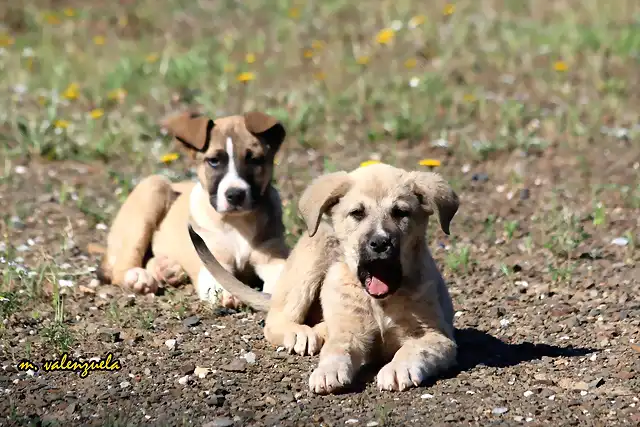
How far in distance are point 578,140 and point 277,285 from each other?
4183 mm

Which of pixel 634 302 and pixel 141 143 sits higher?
pixel 634 302

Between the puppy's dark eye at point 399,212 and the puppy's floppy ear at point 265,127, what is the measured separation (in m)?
1.87

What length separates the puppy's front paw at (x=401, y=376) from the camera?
4.76m

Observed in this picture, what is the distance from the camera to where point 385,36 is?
10.9 m

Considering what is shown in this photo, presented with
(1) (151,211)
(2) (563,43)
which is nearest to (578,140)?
(2) (563,43)

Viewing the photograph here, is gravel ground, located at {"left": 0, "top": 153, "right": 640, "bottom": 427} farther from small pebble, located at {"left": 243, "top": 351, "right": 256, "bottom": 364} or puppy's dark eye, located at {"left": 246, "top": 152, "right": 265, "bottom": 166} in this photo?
puppy's dark eye, located at {"left": 246, "top": 152, "right": 265, "bottom": 166}

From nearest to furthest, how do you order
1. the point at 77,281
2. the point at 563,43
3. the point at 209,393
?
1. the point at 209,393
2. the point at 77,281
3. the point at 563,43

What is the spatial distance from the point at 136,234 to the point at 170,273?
464mm

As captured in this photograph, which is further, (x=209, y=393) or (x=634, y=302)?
(x=634, y=302)

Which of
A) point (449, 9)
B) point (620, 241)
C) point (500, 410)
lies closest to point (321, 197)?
point (500, 410)

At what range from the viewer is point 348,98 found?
989 centimetres

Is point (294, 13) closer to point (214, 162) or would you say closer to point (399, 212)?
point (214, 162)

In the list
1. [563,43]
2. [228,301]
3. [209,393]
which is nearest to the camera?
[209,393]

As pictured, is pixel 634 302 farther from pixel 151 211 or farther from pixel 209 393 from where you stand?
pixel 151 211
